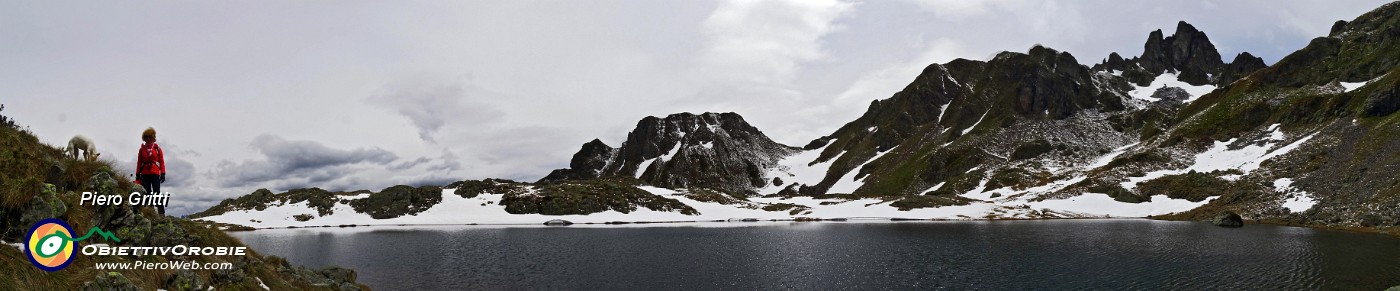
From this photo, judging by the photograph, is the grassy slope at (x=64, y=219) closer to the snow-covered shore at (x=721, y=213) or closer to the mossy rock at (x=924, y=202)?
the snow-covered shore at (x=721, y=213)

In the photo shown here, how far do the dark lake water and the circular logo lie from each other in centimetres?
2430

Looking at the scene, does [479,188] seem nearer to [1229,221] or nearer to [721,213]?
[721,213]

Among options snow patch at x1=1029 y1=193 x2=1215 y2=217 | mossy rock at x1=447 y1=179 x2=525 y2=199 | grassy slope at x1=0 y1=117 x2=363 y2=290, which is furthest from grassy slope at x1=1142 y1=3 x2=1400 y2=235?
mossy rock at x1=447 y1=179 x2=525 y2=199

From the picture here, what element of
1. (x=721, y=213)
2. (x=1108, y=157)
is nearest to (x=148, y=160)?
(x=721, y=213)

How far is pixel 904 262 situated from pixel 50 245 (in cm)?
4633

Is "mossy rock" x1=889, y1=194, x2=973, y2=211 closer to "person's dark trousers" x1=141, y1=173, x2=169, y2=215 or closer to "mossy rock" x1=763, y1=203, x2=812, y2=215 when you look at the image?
"mossy rock" x1=763, y1=203, x2=812, y2=215

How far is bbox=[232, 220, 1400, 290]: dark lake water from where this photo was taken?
123 feet

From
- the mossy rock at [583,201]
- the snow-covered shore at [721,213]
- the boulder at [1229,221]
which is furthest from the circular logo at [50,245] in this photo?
the mossy rock at [583,201]

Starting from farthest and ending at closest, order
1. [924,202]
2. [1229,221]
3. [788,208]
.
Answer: [788,208]
[924,202]
[1229,221]

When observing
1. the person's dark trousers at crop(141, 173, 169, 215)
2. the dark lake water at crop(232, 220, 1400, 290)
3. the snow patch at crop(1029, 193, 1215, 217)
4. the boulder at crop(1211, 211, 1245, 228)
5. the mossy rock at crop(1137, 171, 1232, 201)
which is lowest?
the dark lake water at crop(232, 220, 1400, 290)

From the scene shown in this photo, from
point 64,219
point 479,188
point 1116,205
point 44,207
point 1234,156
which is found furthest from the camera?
point 479,188

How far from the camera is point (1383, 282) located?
3406cm

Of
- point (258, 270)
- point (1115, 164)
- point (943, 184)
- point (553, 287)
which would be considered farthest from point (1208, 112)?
point (258, 270)

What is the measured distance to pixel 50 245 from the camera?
46.4ft
